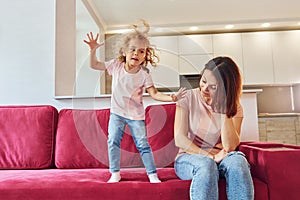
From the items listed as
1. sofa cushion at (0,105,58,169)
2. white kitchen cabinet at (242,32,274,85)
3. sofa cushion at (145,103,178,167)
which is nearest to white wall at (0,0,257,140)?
sofa cushion at (0,105,58,169)

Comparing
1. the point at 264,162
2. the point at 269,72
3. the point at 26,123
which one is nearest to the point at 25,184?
the point at 26,123

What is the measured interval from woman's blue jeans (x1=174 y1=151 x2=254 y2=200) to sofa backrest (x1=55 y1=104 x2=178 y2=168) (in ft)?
1.36

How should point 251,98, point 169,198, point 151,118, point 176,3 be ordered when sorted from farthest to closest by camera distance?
point 176,3 < point 251,98 < point 151,118 < point 169,198

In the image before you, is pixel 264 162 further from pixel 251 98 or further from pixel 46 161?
pixel 46 161

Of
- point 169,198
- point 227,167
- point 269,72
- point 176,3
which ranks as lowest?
point 169,198

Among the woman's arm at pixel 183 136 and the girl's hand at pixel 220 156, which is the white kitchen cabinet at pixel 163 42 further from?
the girl's hand at pixel 220 156

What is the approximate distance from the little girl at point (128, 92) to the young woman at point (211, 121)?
0.44ft

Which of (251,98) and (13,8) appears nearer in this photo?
(251,98)

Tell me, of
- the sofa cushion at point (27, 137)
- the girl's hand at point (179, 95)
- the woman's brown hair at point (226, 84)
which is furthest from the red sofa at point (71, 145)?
the girl's hand at point (179, 95)

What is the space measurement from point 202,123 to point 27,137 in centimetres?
103

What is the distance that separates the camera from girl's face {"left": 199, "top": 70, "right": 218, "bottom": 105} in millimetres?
1303

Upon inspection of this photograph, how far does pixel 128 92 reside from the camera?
1.30 m

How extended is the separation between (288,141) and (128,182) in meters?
3.17

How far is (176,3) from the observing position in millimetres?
3533
